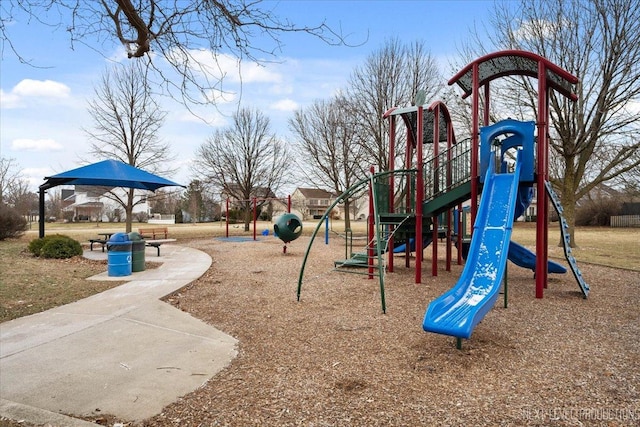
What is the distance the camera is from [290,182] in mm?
30156

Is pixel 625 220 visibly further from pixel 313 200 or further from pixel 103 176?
pixel 313 200

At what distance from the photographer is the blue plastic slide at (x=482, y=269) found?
433cm

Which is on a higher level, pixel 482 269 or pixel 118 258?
pixel 482 269

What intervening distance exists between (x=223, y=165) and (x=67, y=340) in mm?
26050

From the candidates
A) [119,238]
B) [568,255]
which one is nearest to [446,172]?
[568,255]

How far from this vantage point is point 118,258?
9070 mm

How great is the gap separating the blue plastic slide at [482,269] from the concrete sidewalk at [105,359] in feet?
8.18

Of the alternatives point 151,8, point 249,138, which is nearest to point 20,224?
point 249,138

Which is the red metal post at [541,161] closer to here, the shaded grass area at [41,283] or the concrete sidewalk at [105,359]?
the concrete sidewalk at [105,359]

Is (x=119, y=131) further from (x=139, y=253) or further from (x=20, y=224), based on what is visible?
(x=139, y=253)

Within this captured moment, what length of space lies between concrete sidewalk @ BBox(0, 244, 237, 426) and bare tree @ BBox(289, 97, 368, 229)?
17.7 m

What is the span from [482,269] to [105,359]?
4.88 metres

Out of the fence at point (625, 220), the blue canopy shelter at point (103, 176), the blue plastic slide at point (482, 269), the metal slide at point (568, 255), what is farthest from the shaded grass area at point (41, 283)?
the fence at point (625, 220)

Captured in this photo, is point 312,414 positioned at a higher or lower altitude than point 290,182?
lower
